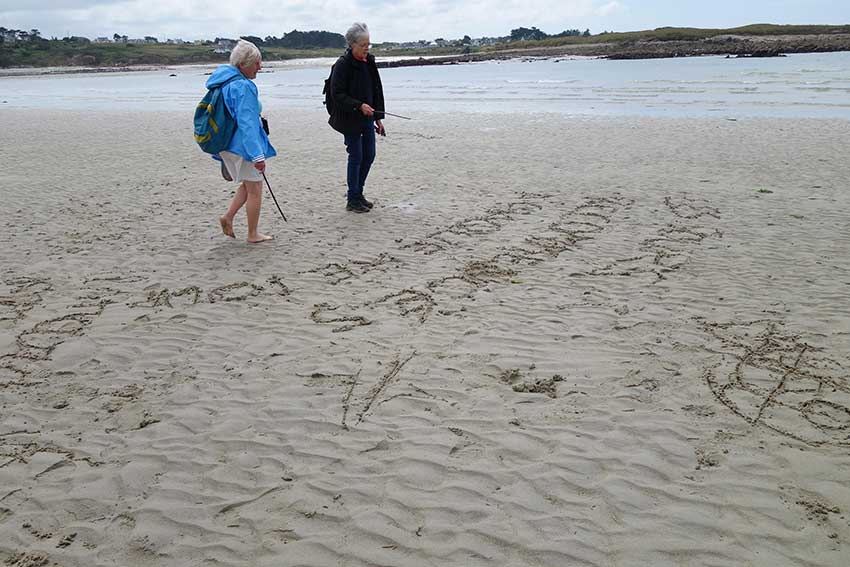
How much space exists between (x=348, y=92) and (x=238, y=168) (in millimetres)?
1914

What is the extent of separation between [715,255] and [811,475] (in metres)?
3.86

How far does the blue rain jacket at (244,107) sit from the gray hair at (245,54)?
12cm

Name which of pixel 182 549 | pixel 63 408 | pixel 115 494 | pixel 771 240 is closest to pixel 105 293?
pixel 63 408

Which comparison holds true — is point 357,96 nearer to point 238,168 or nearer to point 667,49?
point 238,168

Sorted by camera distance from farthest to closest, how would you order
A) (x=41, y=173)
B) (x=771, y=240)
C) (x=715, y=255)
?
(x=41, y=173), (x=771, y=240), (x=715, y=255)

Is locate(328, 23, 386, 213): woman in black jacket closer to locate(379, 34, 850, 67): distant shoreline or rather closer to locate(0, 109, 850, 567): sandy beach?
locate(0, 109, 850, 567): sandy beach

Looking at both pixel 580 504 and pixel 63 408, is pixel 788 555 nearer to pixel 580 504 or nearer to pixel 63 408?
pixel 580 504

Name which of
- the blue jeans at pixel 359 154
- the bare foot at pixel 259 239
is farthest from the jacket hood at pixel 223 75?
the blue jeans at pixel 359 154

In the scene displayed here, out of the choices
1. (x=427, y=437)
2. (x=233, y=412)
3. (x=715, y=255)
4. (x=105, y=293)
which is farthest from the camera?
(x=715, y=255)

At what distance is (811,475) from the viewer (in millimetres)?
3223

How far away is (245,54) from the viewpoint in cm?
616

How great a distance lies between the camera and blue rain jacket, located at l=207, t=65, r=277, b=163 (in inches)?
245

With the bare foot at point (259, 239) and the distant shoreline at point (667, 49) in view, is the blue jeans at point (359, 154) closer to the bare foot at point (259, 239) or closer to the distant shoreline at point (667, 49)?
the bare foot at point (259, 239)

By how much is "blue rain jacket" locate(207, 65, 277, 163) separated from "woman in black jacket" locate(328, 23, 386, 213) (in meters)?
1.54
